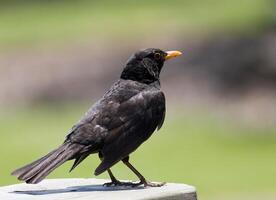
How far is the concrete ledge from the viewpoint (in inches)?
290

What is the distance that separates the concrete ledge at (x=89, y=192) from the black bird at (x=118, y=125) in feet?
0.47

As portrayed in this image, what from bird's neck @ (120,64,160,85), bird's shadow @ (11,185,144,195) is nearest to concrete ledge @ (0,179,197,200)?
bird's shadow @ (11,185,144,195)

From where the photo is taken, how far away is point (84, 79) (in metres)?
25.8

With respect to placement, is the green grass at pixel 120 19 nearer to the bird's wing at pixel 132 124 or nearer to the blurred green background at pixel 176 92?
the blurred green background at pixel 176 92

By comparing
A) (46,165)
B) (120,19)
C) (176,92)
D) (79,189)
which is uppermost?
(46,165)

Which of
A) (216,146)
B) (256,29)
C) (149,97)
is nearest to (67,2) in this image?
(256,29)

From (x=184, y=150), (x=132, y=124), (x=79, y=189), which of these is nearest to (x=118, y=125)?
(x=132, y=124)

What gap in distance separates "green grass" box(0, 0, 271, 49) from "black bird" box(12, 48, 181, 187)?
63.9 ft

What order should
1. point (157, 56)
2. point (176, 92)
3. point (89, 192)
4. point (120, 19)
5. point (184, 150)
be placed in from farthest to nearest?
point (120, 19) < point (176, 92) < point (184, 150) < point (157, 56) < point (89, 192)

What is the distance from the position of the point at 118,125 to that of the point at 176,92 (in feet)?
54.5

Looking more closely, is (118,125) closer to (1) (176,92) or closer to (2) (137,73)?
(2) (137,73)

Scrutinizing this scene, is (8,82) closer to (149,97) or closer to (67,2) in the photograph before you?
(67,2)

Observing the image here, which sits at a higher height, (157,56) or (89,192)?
(157,56)

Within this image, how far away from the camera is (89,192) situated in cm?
764
